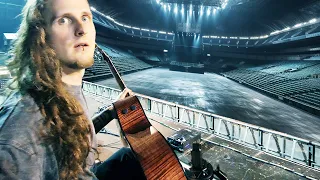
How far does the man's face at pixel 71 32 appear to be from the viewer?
3.26 ft

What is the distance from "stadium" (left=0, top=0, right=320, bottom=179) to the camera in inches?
160

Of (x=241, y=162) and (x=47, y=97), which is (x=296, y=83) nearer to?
(x=241, y=162)

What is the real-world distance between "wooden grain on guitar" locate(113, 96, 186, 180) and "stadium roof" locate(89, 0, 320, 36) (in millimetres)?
29751

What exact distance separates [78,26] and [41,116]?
1.77 ft

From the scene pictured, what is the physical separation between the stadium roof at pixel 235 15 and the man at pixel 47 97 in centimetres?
3011

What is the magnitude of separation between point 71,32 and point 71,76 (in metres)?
0.25

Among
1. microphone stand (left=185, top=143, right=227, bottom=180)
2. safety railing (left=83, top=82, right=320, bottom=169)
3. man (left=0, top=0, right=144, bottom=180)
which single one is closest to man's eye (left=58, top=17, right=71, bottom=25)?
man (left=0, top=0, right=144, bottom=180)

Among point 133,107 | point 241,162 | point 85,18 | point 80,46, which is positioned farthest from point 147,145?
point 241,162

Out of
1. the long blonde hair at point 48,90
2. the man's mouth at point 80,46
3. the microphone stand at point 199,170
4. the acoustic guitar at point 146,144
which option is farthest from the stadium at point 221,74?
the acoustic guitar at point 146,144

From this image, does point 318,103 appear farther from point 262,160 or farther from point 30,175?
point 30,175

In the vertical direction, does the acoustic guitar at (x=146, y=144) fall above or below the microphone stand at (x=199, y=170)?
above

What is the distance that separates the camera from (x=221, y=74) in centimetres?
3055

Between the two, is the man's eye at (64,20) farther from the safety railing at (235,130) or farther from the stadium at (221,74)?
the safety railing at (235,130)

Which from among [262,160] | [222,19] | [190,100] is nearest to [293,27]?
[222,19]
